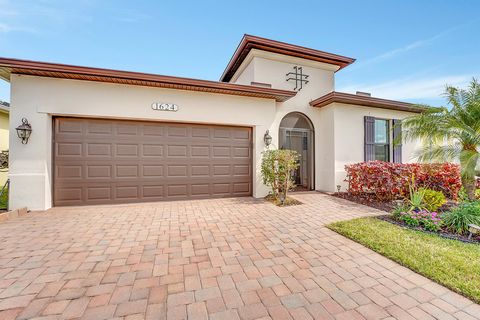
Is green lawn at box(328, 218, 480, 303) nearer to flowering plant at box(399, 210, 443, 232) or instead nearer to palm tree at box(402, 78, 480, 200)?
flowering plant at box(399, 210, 443, 232)

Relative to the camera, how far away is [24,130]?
4996 mm

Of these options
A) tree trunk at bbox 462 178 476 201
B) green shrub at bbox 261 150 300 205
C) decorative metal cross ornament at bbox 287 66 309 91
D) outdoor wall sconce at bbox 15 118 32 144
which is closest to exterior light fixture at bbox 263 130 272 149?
green shrub at bbox 261 150 300 205

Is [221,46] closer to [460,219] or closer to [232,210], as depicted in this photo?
[232,210]

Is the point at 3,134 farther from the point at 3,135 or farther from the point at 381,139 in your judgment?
the point at 381,139

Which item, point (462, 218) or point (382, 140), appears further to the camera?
point (382, 140)

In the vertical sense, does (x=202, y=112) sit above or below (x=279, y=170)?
above

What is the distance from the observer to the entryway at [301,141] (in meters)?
7.75

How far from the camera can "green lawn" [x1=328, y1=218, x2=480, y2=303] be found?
2.22 m

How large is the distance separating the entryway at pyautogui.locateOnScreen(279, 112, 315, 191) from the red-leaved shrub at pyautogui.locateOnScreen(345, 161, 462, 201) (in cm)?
170

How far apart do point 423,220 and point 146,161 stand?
267 inches

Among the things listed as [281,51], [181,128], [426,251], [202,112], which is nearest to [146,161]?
[181,128]

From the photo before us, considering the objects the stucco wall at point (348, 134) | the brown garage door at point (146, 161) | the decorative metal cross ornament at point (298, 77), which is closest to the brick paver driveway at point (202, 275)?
the brown garage door at point (146, 161)

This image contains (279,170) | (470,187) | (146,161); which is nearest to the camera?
(470,187)

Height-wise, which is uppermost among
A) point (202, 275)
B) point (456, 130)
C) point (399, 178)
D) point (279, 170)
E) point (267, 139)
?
point (456, 130)
